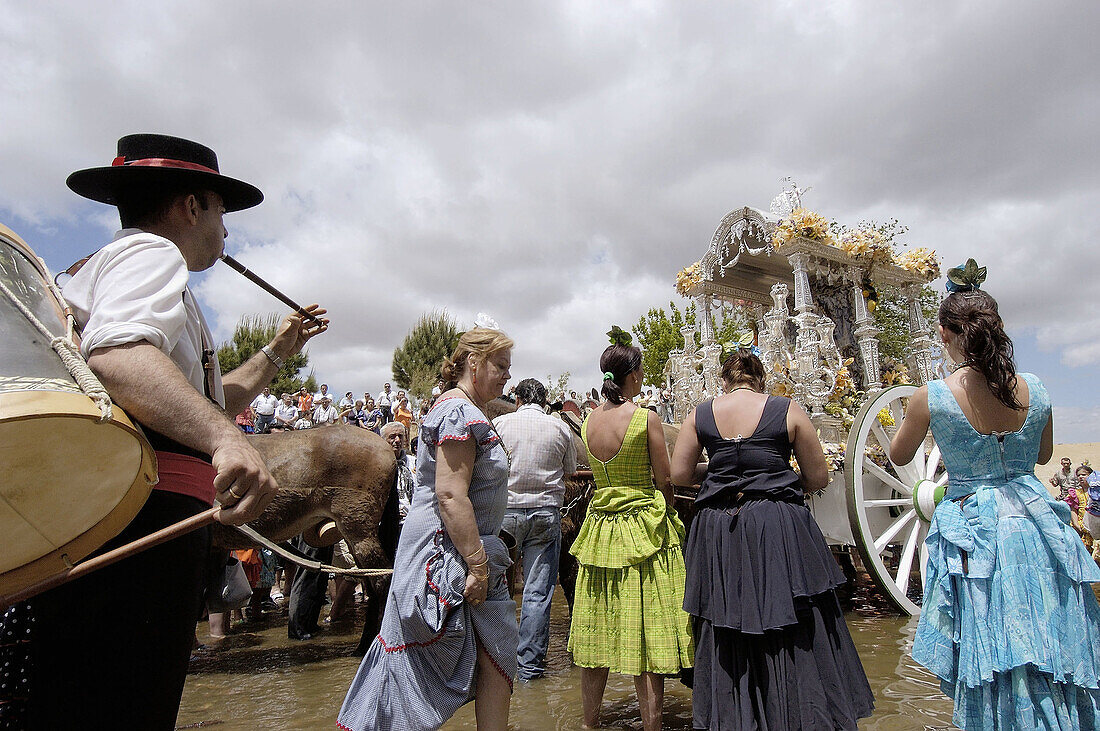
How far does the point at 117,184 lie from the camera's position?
1833mm

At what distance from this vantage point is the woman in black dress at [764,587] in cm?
267

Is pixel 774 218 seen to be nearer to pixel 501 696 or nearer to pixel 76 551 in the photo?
pixel 501 696

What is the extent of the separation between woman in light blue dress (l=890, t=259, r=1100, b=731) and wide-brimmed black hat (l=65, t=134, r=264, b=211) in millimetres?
2658

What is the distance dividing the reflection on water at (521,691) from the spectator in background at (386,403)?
10287mm

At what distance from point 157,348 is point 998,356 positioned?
2.74 metres

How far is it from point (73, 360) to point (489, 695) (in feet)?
5.94

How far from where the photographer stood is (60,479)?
3.89 feet

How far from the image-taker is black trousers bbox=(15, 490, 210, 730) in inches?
56.0

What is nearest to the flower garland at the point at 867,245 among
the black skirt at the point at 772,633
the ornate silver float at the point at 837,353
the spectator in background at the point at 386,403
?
the ornate silver float at the point at 837,353

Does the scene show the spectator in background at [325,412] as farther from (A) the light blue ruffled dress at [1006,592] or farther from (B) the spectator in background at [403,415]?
(A) the light blue ruffled dress at [1006,592]

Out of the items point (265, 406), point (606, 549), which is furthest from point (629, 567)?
point (265, 406)

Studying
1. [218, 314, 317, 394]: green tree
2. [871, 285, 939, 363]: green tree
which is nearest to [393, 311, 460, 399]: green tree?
[218, 314, 317, 394]: green tree

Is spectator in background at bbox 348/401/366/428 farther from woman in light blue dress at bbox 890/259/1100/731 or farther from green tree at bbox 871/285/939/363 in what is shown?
woman in light blue dress at bbox 890/259/1100/731

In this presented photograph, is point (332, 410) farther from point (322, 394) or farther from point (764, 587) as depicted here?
point (764, 587)
